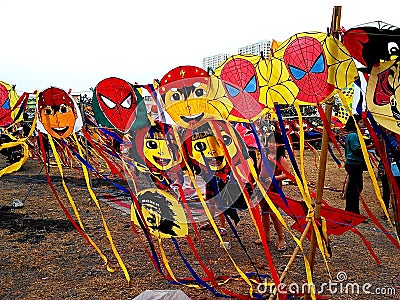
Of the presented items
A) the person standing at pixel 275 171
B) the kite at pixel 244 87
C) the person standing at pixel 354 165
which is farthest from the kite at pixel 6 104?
the person standing at pixel 354 165

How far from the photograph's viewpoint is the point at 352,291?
3.40 m

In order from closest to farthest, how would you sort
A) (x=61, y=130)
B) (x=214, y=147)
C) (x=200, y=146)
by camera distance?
(x=61, y=130) < (x=200, y=146) < (x=214, y=147)

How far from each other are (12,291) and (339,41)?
3439 millimetres

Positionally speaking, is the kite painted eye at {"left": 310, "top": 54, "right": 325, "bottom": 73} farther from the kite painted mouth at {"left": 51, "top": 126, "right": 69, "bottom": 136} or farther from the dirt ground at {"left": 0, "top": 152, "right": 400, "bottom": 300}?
the kite painted mouth at {"left": 51, "top": 126, "right": 69, "bottom": 136}

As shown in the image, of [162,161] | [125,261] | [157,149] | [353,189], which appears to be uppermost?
[157,149]

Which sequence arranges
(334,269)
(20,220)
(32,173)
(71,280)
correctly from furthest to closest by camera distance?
(32,173) → (20,220) → (334,269) → (71,280)

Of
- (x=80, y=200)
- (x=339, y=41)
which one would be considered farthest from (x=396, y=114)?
(x=80, y=200)

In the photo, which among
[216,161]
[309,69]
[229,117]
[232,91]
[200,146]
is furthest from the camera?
[216,161]

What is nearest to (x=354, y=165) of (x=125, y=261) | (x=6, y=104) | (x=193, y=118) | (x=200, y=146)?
(x=200, y=146)

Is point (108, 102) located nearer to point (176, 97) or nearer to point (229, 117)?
point (176, 97)

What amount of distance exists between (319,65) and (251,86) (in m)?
0.89

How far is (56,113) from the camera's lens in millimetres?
3549

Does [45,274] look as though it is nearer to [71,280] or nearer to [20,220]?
[71,280]

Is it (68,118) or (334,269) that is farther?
(334,269)
